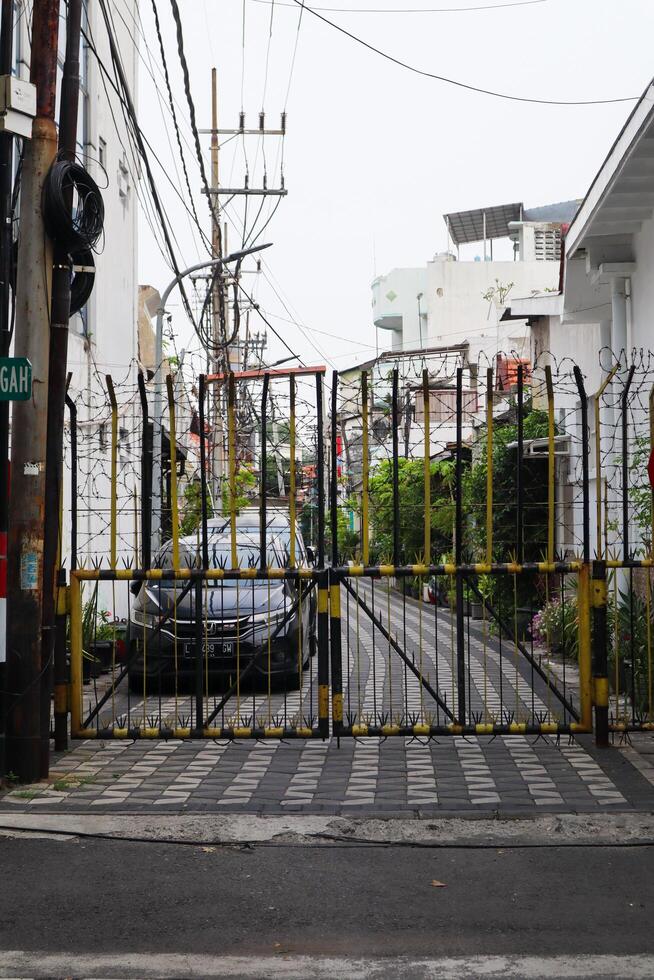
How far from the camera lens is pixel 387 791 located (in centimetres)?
727

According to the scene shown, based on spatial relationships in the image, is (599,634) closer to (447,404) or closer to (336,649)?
(336,649)

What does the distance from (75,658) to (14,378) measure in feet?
8.11

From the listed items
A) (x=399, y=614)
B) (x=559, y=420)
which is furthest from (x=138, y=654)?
(x=399, y=614)

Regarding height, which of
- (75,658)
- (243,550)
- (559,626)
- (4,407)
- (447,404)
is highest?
(447,404)

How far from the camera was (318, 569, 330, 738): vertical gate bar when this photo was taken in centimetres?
826

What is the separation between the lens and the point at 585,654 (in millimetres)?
8305

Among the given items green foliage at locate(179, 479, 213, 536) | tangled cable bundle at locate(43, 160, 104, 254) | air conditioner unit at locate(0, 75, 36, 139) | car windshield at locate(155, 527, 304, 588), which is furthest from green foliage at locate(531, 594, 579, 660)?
air conditioner unit at locate(0, 75, 36, 139)

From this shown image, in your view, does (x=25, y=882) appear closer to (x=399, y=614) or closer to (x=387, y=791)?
(x=387, y=791)

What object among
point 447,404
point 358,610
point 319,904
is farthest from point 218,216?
point 319,904

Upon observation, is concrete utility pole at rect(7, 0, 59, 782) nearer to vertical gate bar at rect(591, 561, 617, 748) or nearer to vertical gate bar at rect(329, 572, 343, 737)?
vertical gate bar at rect(329, 572, 343, 737)

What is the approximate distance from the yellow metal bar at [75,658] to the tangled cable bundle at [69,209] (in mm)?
2497

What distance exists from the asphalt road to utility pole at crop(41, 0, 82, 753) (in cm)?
172

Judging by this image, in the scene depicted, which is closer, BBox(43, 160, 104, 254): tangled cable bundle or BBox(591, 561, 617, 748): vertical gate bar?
BBox(43, 160, 104, 254): tangled cable bundle

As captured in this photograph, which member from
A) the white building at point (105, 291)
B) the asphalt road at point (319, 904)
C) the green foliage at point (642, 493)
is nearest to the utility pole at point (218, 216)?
the white building at point (105, 291)
